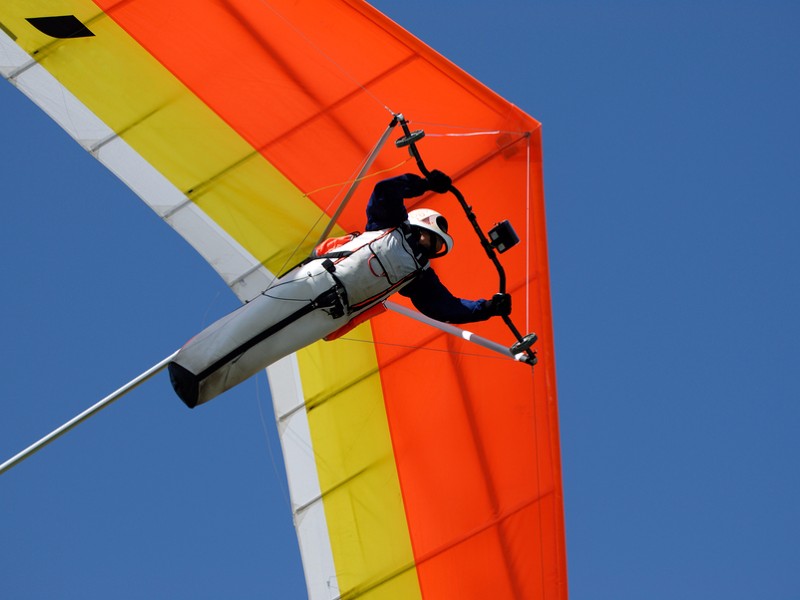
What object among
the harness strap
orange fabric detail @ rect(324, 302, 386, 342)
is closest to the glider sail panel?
orange fabric detail @ rect(324, 302, 386, 342)

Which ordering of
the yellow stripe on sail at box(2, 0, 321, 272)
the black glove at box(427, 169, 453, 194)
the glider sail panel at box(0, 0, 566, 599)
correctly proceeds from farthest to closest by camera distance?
the yellow stripe on sail at box(2, 0, 321, 272), the glider sail panel at box(0, 0, 566, 599), the black glove at box(427, 169, 453, 194)

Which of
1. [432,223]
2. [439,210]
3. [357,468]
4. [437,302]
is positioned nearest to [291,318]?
[437,302]

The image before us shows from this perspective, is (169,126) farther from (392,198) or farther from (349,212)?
(392,198)

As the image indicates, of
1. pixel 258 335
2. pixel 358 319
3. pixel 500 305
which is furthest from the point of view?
pixel 358 319

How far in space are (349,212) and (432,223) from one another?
1.89m

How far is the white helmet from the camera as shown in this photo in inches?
492

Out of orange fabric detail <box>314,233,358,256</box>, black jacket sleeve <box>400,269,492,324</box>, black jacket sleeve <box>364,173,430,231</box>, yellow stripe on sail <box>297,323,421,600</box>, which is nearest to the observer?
black jacket sleeve <box>364,173,430,231</box>

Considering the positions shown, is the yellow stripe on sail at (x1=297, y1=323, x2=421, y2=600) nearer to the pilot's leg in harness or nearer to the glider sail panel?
the glider sail panel

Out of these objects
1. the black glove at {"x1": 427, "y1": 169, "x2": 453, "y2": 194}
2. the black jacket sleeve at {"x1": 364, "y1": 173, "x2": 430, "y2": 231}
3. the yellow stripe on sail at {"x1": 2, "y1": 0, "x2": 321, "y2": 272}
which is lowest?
the black glove at {"x1": 427, "y1": 169, "x2": 453, "y2": 194}

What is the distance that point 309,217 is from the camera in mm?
14359

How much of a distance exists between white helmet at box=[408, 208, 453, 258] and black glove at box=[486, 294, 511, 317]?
61 cm

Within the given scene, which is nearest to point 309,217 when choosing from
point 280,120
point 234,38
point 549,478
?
point 280,120

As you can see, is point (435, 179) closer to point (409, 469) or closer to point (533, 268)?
point (533, 268)

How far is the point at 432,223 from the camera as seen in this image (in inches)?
493
